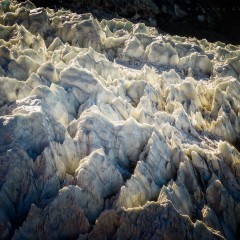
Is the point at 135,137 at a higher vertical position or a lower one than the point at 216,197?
higher

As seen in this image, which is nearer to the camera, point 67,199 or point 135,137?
point 67,199

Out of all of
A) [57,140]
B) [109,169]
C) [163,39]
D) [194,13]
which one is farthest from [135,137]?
[194,13]

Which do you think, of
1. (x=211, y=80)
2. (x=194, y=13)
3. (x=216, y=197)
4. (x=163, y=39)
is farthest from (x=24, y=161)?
(x=194, y=13)

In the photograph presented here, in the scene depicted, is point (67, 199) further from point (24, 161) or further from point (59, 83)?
point (59, 83)

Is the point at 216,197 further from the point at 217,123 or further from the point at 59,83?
the point at 59,83

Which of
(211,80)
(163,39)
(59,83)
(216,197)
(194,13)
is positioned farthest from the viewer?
(194,13)

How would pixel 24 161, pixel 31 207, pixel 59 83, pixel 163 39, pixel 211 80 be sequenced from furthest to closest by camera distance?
1. pixel 163 39
2. pixel 211 80
3. pixel 59 83
4. pixel 24 161
5. pixel 31 207
